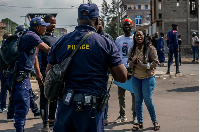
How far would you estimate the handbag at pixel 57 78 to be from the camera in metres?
3.53

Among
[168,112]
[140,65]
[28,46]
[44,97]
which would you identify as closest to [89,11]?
[28,46]

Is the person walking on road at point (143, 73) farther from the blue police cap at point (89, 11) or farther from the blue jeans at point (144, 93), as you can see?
the blue police cap at point (89, 11)

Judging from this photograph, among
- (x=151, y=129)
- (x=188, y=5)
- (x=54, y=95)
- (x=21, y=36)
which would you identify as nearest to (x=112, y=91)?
(x=151, y=129)

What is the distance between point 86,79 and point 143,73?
3.19m

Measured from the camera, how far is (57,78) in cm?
356

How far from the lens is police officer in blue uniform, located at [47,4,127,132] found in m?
3.48

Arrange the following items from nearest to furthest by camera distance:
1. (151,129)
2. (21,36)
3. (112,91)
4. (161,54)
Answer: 1. (21,36)
2. (151,129)
3. (112,91)
4. (161,54)

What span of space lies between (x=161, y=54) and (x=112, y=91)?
32.0ft

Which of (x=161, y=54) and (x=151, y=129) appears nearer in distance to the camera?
(x=151, y=129)

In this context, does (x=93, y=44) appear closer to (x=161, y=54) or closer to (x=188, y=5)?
(x=161, y=54)

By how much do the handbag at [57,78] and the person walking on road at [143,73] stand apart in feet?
10.2

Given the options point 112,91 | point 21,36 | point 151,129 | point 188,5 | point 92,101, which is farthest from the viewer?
point 188,5

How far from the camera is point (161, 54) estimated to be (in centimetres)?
2130

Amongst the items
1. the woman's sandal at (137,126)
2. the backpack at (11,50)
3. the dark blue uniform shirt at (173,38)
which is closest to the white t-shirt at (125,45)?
the woman's sandal at (137,126)
